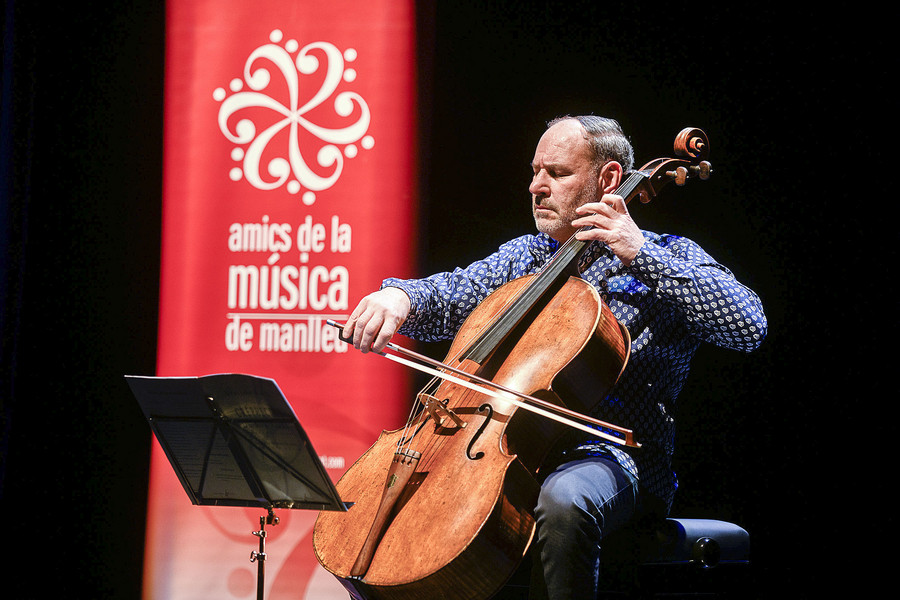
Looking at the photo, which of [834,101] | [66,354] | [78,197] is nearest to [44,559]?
[66,354]

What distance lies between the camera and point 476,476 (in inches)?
56.4

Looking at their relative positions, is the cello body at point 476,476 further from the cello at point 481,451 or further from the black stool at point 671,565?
the black stool at point 671,565

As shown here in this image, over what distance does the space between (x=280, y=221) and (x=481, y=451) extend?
5.09ft

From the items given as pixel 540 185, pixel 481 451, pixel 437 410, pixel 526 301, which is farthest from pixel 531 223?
pixel 481 451

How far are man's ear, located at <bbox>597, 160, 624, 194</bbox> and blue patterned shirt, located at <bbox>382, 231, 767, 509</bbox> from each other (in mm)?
150

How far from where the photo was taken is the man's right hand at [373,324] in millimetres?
1782

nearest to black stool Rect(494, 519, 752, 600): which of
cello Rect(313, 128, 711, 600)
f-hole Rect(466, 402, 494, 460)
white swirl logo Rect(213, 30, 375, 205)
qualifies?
cello Rect(313, 128, 711, 600)

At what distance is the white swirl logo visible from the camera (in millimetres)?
2775

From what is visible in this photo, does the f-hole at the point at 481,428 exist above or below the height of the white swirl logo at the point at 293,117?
below

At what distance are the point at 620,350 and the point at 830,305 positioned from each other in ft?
3.62

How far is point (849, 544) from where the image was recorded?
2.33 meters

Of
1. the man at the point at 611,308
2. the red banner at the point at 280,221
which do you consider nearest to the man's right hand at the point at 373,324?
the man at the point at 611,308

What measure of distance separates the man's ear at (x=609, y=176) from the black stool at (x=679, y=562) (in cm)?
80

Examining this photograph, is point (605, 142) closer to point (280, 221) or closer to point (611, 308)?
point (611, 308)
